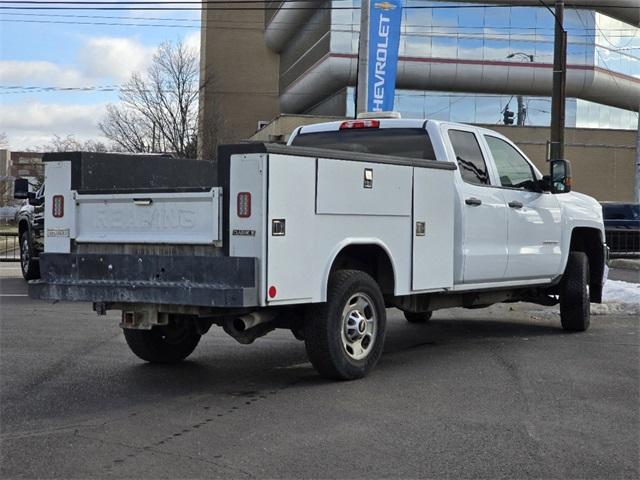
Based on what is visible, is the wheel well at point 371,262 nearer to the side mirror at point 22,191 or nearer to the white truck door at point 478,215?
the white truck door at point 478,215

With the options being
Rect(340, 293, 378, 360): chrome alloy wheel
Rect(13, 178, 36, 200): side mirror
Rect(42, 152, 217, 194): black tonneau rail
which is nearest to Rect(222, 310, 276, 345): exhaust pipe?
Rect(340, 293, 378, 360): chrome alloy wheel

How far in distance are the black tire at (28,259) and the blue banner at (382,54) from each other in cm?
756

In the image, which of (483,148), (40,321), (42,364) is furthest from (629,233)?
(42,364)

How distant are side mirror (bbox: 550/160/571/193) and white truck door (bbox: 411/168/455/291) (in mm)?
2168

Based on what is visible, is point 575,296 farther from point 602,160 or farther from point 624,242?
point 602,160

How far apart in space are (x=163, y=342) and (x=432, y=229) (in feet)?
Result: 9.00

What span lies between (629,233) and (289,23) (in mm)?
32377

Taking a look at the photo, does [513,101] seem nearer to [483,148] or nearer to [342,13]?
[342,13]

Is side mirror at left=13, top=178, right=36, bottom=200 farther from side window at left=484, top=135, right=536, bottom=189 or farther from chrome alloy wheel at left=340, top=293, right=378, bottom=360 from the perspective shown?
chrome alloy wheel at left=340, top=293, right=378, bottom=360

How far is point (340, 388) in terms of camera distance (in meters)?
6.41

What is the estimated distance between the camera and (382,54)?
17938 millimetres

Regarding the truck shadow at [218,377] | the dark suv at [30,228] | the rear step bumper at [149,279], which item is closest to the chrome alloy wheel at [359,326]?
the truck shadow at [218,377]

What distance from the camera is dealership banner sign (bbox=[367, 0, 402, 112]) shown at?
17625mm

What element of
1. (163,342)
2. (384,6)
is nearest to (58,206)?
(163,342)
